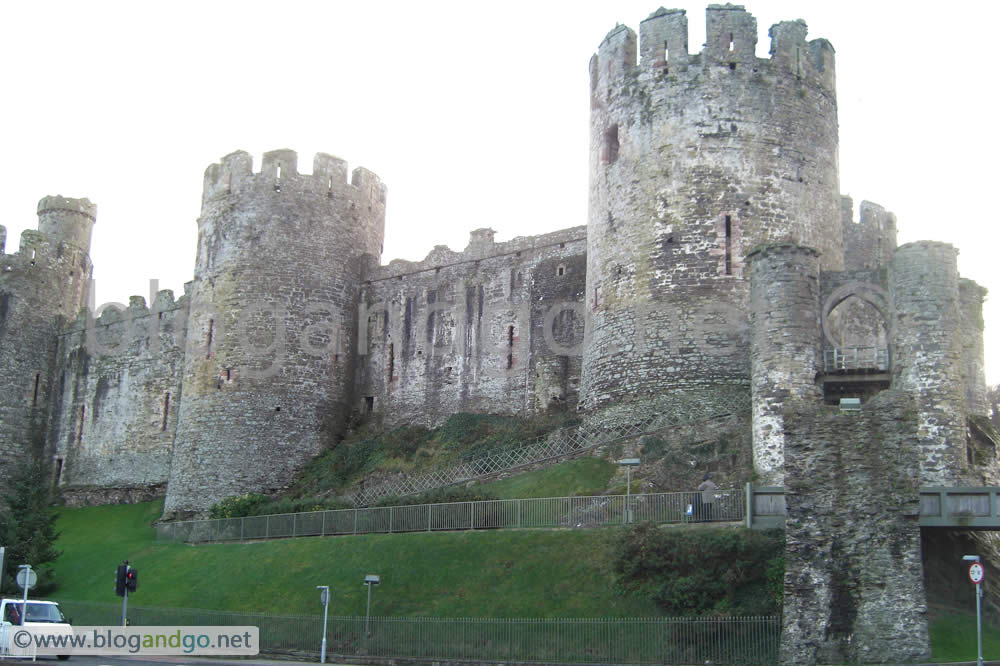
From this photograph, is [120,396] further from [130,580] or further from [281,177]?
[130,580]

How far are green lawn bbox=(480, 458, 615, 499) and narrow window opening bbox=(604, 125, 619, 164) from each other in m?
9.67

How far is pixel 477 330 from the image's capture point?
4494cm

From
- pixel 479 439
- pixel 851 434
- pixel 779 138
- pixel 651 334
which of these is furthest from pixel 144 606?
pixel 779 138

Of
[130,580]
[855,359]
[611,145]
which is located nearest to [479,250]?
[611,145]

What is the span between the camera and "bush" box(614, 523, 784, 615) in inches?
964

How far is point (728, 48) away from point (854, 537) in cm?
1866

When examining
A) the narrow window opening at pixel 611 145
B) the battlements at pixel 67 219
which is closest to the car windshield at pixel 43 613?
the narrow window opening at pixel 611 145

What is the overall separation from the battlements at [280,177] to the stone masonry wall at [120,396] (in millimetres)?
7758

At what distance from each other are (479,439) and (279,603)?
12.1 metres

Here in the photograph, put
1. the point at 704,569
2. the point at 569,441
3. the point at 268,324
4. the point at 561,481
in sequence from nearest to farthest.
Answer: the point at 704,569, the point at 561,481, the point at 569,441, the point at 268,324

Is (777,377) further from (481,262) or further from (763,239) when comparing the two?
(481,262)

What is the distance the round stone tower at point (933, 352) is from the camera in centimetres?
2931

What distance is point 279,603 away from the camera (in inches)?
1224

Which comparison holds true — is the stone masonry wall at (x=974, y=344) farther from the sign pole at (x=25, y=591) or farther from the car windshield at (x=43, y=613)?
the sign pole at (x=25, y=591)
